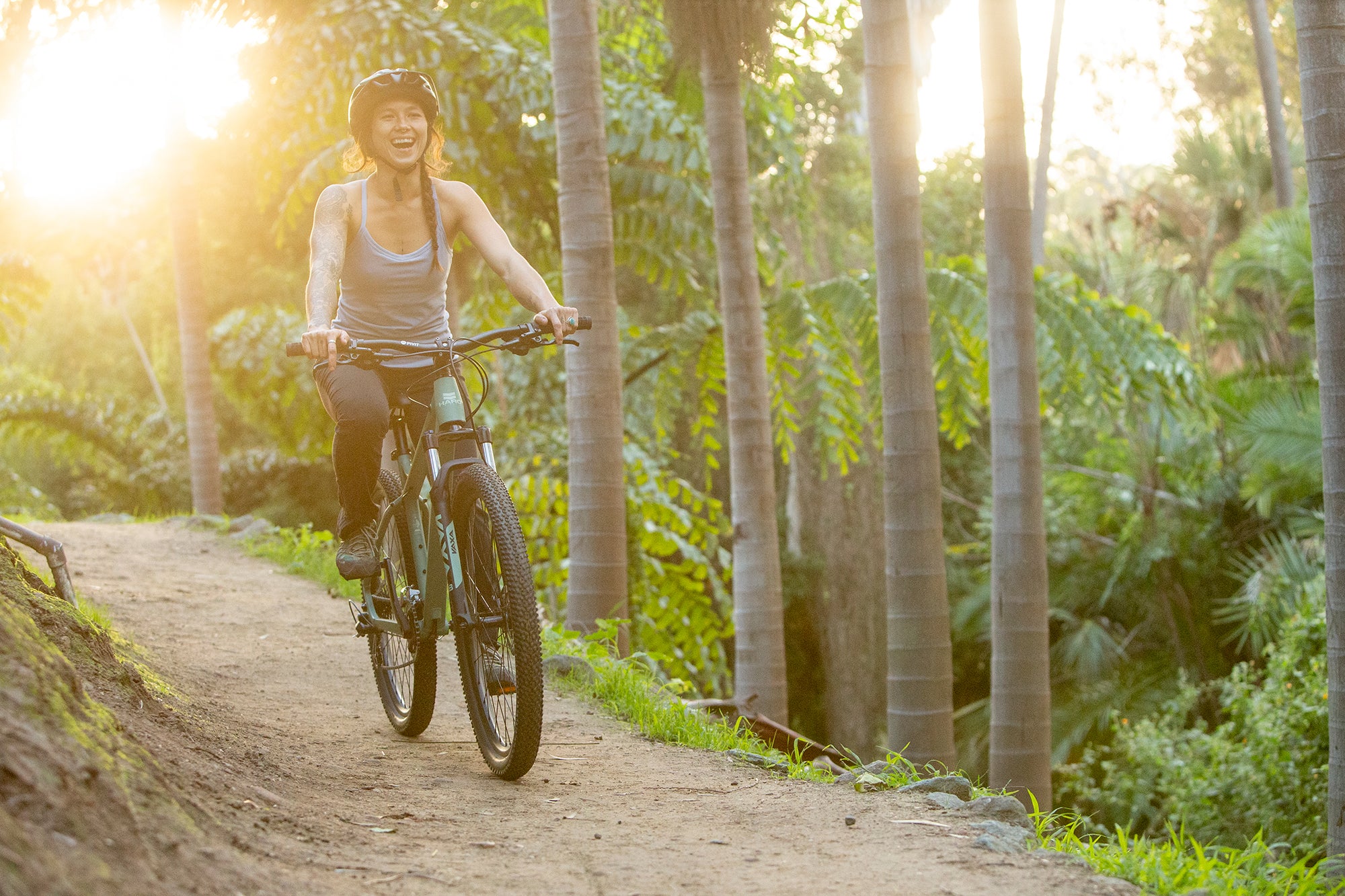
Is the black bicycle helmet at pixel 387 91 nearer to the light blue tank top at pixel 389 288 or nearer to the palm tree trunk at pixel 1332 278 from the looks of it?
the light blue tank top at pixel 389 288

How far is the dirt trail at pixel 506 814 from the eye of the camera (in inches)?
127

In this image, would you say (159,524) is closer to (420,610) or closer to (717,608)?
(717,608)

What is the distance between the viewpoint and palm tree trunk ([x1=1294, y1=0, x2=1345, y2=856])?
18.9ft

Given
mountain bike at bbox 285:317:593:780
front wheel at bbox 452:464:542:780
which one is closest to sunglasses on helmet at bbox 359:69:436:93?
mountain bike at bbox 285:317:593:780

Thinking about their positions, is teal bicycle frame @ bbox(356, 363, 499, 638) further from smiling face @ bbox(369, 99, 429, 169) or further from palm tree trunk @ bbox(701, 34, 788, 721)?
palm tree trunk @ bbox(701, 34, 788, 721)

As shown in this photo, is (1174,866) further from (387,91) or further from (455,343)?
(387,91)

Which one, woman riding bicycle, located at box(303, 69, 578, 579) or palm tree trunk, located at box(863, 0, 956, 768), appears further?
palm tree trunk, located at box(863, 0, 956, 768)

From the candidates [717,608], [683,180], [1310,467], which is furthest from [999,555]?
[717,608]

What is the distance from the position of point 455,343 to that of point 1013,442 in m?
4.33

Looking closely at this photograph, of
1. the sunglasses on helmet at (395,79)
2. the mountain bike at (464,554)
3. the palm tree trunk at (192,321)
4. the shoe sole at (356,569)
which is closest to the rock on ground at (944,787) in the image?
the mountain bike at (464,554)

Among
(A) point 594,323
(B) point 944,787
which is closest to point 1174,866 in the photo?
(B) point 944,787

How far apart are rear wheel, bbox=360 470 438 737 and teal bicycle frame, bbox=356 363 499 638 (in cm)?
4

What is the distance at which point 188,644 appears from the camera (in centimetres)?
649

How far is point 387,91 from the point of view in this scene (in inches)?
173
